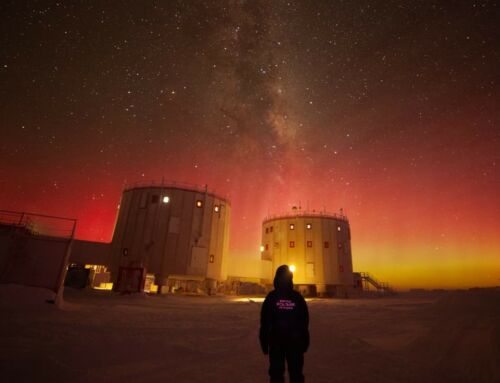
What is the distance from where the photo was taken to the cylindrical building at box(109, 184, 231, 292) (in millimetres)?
28203

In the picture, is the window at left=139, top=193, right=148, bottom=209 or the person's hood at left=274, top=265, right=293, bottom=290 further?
the window at left=139, top=193, right=148, bottom=209

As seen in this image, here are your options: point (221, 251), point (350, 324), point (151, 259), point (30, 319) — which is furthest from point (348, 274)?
point (30, 319)

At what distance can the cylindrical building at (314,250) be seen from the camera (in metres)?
36.5

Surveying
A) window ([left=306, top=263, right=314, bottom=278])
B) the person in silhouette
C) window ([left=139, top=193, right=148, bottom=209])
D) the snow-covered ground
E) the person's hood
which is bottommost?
the snow-covered ground

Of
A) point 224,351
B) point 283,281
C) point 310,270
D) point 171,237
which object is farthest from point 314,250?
point 283,281

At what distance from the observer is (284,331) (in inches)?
144

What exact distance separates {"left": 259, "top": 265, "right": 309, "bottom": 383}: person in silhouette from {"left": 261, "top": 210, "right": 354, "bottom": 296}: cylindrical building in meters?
33.8

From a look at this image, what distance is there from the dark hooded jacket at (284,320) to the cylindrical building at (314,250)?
111 feet

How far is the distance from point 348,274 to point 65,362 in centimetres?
3844

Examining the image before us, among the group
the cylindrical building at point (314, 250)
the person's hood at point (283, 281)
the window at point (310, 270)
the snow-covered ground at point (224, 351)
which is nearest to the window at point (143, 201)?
the cylindrical building at point (314, 250)

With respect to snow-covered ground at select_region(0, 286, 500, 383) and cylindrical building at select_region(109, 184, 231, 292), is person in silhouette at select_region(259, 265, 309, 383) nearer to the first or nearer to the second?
snow-covered ground at select_region(0, 286, 500, 383)

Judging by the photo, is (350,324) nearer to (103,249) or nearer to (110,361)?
(110,361)

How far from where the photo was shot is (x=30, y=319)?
27.9 ft

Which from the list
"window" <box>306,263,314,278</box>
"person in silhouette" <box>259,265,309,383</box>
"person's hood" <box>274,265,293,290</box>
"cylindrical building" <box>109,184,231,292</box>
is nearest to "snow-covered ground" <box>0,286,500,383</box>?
"person in silhouette" <box>259,265,309,383</box>
